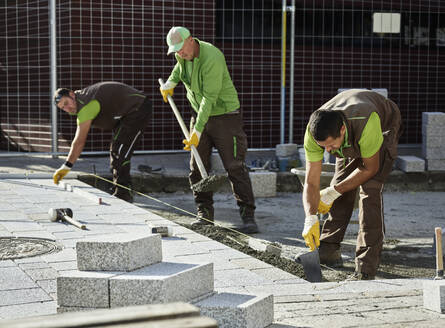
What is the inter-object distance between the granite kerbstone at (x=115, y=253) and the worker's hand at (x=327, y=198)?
1.98m

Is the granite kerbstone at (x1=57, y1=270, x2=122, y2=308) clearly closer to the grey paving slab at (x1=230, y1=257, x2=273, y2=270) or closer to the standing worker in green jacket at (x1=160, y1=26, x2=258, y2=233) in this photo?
the grey paving slab at (x1=230, y1=257, x2=273, y2=270)

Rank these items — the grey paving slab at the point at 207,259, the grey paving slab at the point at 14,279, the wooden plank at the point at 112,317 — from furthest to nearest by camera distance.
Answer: the grey paving slab at the point at 207,259 → the grey paving slab at the point at 14,279 → the wooden plank at the point at 112,317

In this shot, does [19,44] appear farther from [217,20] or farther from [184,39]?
[184,39]

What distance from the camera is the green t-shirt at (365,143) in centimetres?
532

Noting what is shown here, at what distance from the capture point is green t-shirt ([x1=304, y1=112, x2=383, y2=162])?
17.5 feet

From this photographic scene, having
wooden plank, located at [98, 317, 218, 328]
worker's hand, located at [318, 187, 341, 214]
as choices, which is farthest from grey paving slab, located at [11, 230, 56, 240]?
wooden plank, located at [98, 317, 218, 328]

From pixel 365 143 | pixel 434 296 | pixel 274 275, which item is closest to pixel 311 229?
pixel 274 275

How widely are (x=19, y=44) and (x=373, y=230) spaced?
8471 mm

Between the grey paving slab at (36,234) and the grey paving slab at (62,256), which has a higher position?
the grey paving slab at (36,234)

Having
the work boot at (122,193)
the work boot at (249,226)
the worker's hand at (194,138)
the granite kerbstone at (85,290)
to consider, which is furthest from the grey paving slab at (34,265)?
the work boot at (122,193)

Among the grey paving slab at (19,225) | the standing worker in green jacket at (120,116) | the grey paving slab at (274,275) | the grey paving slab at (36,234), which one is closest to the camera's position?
the grey paving slab at (274,275)

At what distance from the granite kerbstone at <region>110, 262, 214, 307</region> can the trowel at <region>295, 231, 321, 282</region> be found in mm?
1480

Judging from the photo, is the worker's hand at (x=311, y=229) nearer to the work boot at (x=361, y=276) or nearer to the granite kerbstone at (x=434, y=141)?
the work boot at (x=361, y=276)

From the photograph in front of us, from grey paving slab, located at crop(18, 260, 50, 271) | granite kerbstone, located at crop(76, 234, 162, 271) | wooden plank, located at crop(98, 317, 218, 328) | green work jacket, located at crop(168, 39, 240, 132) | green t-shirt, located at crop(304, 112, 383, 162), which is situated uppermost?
green work jacket, located at crop(168, 39, 240, 132)
